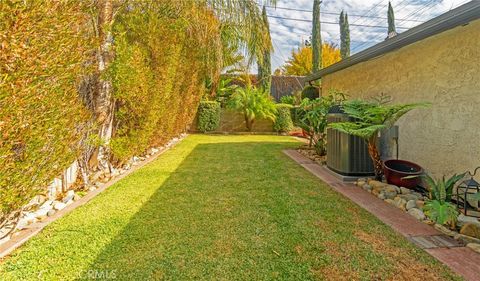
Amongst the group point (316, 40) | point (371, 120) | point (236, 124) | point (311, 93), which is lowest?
point (371, 120)

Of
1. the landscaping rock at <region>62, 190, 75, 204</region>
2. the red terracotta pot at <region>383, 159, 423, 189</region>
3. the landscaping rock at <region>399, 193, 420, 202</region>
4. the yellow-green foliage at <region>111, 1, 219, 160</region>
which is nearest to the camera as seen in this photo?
the landscaping rock at <region>62, 190, 75, 204</region>

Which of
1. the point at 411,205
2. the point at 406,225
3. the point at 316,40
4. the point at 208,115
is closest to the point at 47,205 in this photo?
the point at 406,225

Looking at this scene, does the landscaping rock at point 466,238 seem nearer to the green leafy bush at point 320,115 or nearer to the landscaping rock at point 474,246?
the landscaping rock at point 474,246

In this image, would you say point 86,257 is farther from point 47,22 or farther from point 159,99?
point 159,99

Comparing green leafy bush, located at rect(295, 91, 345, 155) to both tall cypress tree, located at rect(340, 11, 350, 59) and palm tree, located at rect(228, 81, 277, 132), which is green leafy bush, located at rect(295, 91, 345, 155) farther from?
tall cypress tree, located at rect(340, 11, 350, 59)

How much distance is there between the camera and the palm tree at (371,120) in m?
4.15

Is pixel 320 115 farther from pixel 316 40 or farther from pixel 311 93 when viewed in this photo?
pixel 316 40

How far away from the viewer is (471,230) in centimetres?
282

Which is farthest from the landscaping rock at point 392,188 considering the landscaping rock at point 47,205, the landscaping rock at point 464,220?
the landscaping rock at point 47,205

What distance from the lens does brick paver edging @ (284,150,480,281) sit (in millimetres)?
2287

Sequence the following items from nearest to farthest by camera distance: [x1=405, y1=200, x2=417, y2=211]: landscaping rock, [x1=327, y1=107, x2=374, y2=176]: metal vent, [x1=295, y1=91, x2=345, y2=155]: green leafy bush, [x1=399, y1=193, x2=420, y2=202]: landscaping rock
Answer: [x1=405, y1=200, x2=417, y2=211]: landscaping rock
[x1=399, y1=193, x2=420, y2=202]: landscaping rock
[x1=327, y1=107, x2=374, y2=176]: metal vent
[x1=295, y1=91, x2=345, y2=155]: green leafy bush

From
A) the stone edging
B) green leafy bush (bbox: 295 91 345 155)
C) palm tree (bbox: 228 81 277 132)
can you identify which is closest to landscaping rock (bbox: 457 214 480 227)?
green leafy bush (bbox: 295 91 345 155)

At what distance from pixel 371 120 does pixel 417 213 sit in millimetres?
1700

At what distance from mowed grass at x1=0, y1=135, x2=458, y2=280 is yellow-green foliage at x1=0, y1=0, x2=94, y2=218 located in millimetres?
676
